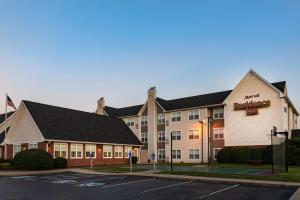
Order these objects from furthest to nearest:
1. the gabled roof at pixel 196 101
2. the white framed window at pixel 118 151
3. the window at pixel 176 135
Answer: the window at pixel 176 135 < the gabled roof at pixel 196 101 < the white framed window at pixel 118 151

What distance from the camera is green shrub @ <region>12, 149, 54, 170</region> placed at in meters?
34.2

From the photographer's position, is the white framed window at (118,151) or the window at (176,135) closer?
the white framed window at (118,151)

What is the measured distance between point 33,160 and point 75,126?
10.6m

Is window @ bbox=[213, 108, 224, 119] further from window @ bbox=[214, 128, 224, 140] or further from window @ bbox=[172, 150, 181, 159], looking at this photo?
window @ bbox=[172, 150, 181, 159]

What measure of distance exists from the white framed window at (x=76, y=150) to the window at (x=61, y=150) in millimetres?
1009

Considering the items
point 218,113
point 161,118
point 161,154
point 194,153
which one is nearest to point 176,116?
point 161,118

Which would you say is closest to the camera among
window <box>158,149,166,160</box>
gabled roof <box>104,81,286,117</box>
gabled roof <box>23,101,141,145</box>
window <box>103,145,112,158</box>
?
gabled roof <box>23,101,141,145</box>

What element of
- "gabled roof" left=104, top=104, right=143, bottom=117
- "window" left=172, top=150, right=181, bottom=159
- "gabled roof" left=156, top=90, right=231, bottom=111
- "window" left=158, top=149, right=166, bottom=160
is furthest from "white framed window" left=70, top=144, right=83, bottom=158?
"gabled roof" left=104, top=104, right=143, bottom=117

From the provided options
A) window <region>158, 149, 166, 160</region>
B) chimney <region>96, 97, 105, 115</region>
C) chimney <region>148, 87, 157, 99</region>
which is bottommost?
window <region>158, 149, 166, 160</region>

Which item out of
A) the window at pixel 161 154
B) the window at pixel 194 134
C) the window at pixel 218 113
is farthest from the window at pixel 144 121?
the window at pixel 218 113

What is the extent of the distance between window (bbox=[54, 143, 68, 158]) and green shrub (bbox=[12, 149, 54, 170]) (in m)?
3.45

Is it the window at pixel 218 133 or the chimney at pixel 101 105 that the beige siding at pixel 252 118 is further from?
the chimney at pixel 101 105

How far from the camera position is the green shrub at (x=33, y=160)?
1345 inches

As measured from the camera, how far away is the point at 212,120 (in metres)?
51.2
